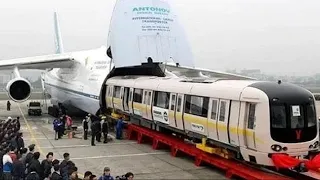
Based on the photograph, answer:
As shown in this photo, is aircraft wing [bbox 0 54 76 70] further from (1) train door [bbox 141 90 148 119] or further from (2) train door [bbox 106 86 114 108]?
(1) train door [bbox 141 90 148 119]

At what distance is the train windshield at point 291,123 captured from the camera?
10.2 metres

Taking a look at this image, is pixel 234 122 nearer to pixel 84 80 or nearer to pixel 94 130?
pixel 94 130

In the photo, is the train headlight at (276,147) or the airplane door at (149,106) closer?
the train headlight at (276,147)

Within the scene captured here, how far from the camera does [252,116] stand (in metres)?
10.4

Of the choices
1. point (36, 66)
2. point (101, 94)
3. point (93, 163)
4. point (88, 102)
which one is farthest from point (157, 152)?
point (36, 66)

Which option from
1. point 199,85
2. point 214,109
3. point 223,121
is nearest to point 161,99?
point 199,85

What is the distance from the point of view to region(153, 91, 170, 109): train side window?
14.8m

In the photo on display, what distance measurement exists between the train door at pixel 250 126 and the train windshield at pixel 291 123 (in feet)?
1.52

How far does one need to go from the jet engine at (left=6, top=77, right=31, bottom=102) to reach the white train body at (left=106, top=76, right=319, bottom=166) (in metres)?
15.3

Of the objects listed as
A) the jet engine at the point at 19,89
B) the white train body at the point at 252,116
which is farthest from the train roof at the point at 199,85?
the jet engine at the point at 19,89

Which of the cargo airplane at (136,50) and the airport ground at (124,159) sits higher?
the cargo airplane at (136,50)

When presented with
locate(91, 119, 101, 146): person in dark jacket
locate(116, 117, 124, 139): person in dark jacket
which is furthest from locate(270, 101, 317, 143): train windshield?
locate(116, 117, 124, 139): person in dark jacket

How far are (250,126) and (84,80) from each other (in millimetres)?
14269

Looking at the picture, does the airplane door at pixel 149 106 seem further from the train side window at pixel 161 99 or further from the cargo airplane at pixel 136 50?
the cargo airplane at pixel 136 50
